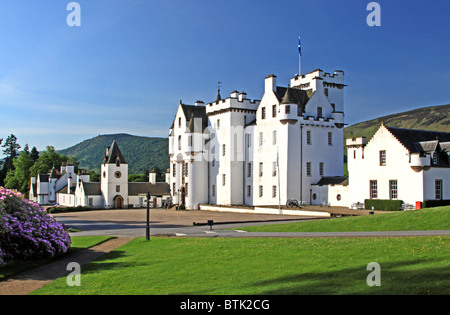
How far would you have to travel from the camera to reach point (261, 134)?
193 feet

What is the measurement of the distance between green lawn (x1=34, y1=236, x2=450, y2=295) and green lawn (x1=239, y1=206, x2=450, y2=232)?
6992 millimetres

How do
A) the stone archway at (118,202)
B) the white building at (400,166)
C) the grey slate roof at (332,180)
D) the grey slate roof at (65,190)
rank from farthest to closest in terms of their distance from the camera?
the grey slate roof at (65,190), the stone archway at (118,202), the grey slate roof at (332,180), the white building at (400,166)

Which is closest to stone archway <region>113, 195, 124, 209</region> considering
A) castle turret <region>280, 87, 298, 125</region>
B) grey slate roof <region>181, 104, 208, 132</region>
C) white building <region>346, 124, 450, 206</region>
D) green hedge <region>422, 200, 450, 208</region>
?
grey slate roof <region>181, 104, 208, 132</region>

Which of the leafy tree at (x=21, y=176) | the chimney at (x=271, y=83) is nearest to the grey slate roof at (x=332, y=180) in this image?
the chimney at (x=271, y=83)

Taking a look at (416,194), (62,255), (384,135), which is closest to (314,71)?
(384,135)

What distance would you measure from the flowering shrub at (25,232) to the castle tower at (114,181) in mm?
57331

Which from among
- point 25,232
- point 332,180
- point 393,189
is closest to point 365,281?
point 25,232

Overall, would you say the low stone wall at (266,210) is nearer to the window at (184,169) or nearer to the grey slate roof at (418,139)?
the window at (184,169)

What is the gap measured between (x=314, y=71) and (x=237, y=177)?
59.2 ft

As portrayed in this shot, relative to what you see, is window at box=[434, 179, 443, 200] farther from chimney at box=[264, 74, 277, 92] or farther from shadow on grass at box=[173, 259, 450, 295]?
shadow on grass at box=[173, 259, 450, 295]

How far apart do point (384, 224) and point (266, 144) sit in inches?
1255

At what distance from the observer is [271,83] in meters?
57.2

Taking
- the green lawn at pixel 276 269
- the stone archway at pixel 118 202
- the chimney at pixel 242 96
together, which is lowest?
the stone archway at pixel 118 202

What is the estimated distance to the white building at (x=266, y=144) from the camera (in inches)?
2167
